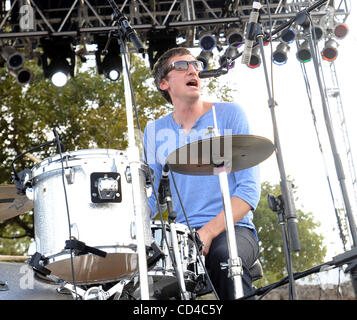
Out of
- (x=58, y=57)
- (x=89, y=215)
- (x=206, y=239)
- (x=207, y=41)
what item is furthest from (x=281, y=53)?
(x=89, y=215)

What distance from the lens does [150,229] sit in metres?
2.70

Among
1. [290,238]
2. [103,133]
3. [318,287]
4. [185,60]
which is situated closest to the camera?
[290,238]

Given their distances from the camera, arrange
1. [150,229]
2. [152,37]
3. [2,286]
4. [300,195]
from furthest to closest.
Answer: [300,195]
[152,37]
[2,286]
[150,229]

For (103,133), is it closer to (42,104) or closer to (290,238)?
(42,104)

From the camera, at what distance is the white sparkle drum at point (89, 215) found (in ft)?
8.19

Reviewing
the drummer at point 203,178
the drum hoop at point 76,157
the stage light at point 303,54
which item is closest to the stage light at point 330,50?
the stage light at point 303,54

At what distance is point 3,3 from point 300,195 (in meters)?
9.87

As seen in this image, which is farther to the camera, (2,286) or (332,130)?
(2,286)

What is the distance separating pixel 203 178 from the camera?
3.27m

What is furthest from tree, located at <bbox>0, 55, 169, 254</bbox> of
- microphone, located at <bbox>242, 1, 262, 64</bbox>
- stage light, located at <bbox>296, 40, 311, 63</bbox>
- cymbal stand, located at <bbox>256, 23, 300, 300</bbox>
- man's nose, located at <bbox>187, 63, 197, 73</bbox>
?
cymbal stand, located at <bbox>256, 23, 300, 300</bbox>

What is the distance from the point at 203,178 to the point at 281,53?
4.69m

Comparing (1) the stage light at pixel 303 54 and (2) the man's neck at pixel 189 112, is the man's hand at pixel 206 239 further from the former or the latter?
(1) the stage light at pixel 303 54
